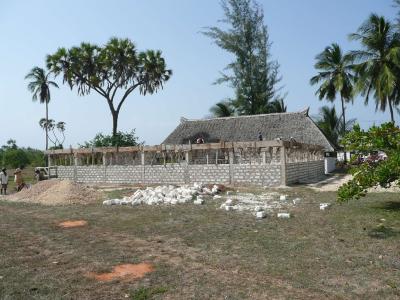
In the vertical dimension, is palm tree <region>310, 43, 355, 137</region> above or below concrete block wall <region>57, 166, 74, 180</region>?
above

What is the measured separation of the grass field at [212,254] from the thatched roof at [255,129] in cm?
1632

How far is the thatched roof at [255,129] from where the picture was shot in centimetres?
2756

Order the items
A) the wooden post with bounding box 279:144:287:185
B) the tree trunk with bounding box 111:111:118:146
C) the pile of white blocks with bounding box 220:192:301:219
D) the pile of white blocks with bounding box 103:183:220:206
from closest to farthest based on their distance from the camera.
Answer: the pile of white blocks with bounding box 220:192:301:219
the pile of white blocks with bounding box 103:183:220:206
the wooden post with bounding box 279:144:287:185
the tree trunk with bounding box 111:111:118:146

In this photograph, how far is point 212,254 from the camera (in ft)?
22.5

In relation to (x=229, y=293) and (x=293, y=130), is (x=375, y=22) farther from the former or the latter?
(x=229, y=293)

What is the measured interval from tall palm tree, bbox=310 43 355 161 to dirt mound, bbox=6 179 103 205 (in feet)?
79.9

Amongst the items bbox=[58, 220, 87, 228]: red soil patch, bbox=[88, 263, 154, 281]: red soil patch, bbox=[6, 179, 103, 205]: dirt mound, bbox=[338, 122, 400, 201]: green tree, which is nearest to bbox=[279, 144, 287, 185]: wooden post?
bbox=[338, 122, 400, 201]: green tree

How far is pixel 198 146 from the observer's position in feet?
62.8

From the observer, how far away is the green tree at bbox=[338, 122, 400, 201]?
9219 millimetres

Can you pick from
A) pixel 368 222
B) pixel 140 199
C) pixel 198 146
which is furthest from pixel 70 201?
pixel 368 222

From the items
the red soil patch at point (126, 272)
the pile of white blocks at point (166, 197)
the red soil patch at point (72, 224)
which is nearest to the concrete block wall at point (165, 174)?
the pile of white blocks at point (166, 197)

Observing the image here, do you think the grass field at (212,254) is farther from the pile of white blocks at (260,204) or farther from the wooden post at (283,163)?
the wooden post at (283,163)

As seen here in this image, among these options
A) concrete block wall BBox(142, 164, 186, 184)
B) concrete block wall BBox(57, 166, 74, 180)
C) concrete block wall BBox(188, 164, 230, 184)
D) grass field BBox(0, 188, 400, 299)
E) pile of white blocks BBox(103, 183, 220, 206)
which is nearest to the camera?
grass field BBox(0, 188, 400, 299)

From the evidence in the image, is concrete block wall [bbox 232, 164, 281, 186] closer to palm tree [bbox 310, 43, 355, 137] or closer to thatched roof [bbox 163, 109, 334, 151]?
thatched roof [bbox 163, 109, 334, 151]
